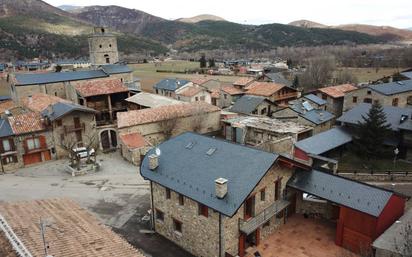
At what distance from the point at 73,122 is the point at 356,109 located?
117ft

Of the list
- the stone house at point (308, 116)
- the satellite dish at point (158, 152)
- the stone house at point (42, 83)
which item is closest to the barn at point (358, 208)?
the satellite dish at point (158, 152)

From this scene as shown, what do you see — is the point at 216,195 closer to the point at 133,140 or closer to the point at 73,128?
the point at 133,140

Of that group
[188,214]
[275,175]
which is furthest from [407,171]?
[188,214]

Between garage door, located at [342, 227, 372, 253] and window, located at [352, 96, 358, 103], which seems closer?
garage door, located at [342, 227, 372, 253]

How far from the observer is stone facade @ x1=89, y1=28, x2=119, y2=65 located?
68.1 metres

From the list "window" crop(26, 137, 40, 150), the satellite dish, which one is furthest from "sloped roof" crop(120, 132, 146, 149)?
the satellite dish

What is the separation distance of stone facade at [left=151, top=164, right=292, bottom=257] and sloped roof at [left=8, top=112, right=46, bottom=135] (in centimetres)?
2175

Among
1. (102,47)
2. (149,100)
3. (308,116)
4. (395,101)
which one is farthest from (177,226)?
(102,47)

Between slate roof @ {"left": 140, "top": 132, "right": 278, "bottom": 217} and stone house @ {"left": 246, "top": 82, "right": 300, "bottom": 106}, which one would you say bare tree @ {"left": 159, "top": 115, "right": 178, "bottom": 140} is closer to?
slate roof @ {"left": 140, "top": 132, "right": 278, "bottom": 217}

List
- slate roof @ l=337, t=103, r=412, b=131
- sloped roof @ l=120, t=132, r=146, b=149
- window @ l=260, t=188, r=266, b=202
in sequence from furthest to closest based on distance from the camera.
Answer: sloped roof @ l=120, t=132, r=146, b=149, slate roof @ l=337, t=103, r=412, b=131, window @ l=260, t=188, r=266, b=202

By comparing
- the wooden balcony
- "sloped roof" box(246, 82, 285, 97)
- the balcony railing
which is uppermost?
"sloped roof" box(246, 82, 285, 97)

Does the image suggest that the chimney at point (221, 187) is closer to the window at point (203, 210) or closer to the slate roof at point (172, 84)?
the window at point (203, 210)

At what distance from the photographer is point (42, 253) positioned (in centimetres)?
1231

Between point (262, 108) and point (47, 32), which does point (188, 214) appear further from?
point (47, 32)
